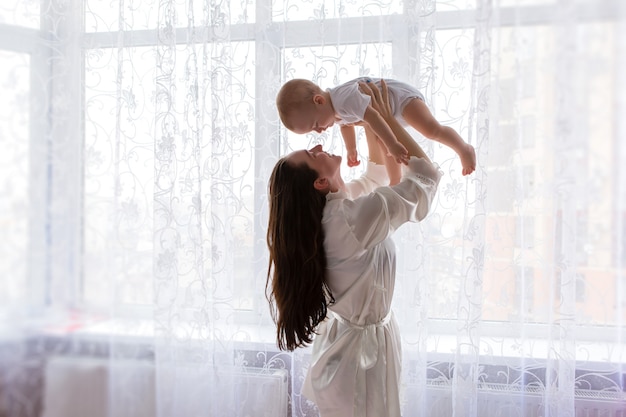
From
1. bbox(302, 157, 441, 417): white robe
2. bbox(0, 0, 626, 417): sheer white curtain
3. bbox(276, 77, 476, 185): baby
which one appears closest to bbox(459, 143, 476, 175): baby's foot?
bbox(276, 77, 476, 185): baby

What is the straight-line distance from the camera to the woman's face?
116 cm

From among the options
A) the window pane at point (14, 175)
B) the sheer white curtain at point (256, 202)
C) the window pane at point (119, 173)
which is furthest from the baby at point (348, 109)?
the window pane at point (14, 175)

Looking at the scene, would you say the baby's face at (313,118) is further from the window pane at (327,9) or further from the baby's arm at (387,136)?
the window pane at (327,9)

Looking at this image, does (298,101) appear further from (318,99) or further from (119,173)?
(119,173)

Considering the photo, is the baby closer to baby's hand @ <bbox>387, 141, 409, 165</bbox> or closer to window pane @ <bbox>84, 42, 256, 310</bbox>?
baby's hand @ <bbox>387, 141, 409, 165</bbox>

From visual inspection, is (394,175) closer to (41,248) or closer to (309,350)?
(309,350)

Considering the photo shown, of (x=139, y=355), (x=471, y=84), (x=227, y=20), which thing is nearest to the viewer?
(x=471, y=84)

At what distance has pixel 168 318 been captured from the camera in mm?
1732

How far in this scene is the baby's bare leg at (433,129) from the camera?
1.21m

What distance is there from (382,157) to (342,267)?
0.34 metres

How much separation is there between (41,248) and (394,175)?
4.62ft

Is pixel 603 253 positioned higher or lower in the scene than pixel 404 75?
lower

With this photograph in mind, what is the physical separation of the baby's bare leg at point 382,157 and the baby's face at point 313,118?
118mm

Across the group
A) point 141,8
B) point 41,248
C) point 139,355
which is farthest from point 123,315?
point 141,8
